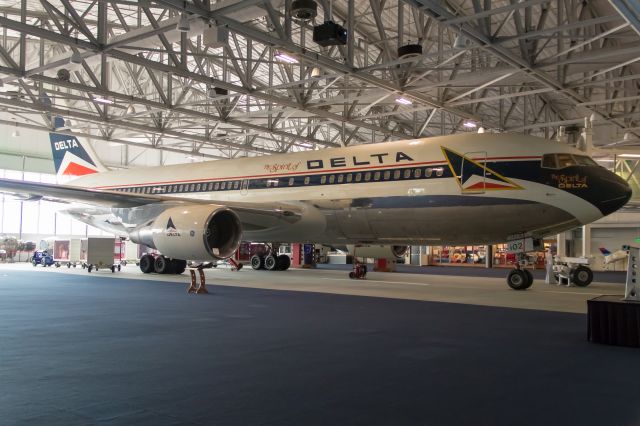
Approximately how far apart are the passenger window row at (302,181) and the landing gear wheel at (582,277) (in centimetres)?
616

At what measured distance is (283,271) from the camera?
20734 mm

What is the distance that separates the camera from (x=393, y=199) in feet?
42.3

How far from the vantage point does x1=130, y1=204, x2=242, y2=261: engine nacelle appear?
11.5m

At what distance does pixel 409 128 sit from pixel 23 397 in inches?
1135

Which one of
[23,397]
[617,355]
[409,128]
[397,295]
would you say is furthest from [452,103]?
[23,397]

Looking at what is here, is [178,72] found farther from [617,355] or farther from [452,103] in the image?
[617,355]

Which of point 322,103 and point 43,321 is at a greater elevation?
point 322,103

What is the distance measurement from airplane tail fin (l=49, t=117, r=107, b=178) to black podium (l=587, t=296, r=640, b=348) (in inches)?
778

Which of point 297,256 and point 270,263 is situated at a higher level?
point 297,256

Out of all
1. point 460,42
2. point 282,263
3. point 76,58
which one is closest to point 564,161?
point 460,42

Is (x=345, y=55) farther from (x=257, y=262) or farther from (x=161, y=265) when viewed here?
(x=257, y=262)

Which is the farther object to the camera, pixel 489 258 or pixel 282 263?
pixel 489 258

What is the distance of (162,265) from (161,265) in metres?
0.05

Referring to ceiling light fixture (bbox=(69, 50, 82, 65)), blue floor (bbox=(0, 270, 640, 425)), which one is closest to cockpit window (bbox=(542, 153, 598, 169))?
blue floor (bbox=(0, 270, 640, 425))
